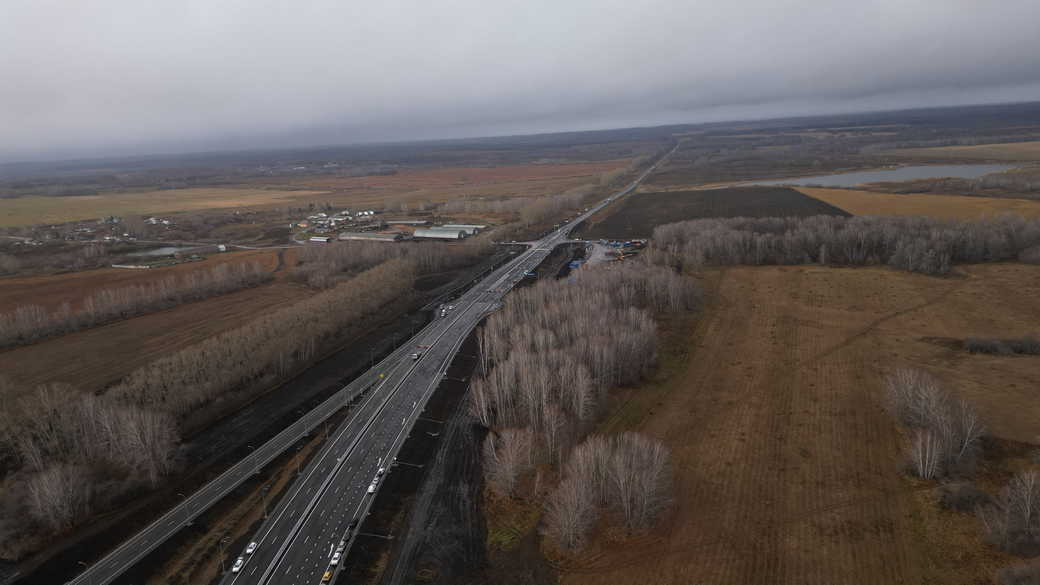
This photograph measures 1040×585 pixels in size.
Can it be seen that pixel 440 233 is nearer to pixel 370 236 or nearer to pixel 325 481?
pixel 370 236

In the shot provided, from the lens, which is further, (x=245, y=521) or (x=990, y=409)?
(x=990, y=409)

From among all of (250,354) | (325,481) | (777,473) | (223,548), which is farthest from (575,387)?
(250,354)

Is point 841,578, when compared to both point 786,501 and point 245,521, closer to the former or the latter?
point 786,501

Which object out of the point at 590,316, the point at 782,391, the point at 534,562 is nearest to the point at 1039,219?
the point at 782,391

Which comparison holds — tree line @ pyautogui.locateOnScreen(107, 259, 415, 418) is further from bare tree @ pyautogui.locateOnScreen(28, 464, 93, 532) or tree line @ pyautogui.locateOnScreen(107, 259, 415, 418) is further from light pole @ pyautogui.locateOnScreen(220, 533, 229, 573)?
light pole @ pyautogui.locateOnScreen(220, 533, 229, 573)

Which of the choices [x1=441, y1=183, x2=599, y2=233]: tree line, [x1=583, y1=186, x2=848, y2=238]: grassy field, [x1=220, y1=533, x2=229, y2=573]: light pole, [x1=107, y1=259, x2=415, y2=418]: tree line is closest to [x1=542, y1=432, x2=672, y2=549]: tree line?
[x1=220, y1=533, x2=229, y2=573]: light pole
